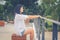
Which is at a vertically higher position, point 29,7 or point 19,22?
point 29,7

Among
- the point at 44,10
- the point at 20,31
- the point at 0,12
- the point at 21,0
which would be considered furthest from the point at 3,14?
A: the point at 20,31

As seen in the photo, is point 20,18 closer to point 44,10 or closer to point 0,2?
point 44,10

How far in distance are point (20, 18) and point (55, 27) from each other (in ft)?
6.01

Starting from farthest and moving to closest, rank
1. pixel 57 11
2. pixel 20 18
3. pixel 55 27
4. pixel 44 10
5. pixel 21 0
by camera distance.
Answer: pixel 21 0 → pixel 44 10 → pixel 57 11 → pixel 20 18 → pixel 55 27

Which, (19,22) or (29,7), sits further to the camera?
(29,7)

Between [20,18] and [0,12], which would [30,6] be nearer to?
[0,12]

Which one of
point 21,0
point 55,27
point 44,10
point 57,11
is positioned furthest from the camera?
point 21,0

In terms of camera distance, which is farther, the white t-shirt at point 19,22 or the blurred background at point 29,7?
the blurred background at point 29,7

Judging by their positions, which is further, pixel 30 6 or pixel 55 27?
pixel 30 6

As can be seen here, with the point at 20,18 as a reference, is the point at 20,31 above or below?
below

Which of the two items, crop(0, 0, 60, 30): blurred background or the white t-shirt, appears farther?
crop(0, 0, 60, 30): blurred background

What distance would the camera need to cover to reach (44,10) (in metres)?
12.2

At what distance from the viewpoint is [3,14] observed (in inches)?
521

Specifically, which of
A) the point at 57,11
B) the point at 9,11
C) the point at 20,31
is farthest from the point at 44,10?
the point at 20,31
